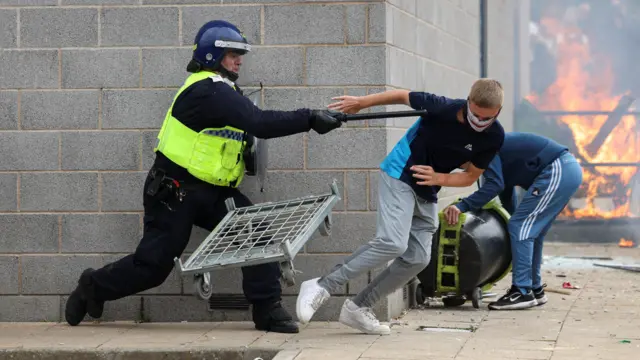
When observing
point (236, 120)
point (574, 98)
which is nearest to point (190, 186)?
point (236, 120)

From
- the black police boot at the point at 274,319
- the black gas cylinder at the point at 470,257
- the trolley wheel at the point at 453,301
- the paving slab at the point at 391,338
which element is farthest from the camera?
the trolley wheel at the point at 453,301

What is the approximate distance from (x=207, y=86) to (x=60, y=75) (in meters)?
1.33

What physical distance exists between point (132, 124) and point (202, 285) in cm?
143

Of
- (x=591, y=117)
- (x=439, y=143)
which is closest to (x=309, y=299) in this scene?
(x=439, y=143)

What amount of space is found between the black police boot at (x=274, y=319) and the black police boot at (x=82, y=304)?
1018 mm

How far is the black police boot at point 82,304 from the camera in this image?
309 inches

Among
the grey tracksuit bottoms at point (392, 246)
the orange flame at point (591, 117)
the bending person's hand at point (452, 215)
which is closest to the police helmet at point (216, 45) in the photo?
the grey tracksuit bottoms at point (392, 246)

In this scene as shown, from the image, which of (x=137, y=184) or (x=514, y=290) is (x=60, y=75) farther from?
(x=514, y=290)

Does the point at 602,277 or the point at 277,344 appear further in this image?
the point at 602,277

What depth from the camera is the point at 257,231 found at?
24.3ft

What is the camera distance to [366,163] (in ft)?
26.4

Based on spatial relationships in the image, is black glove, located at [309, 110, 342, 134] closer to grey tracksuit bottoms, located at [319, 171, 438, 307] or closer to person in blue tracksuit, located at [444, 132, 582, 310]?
grey tracksuit bottoms, located at [319, 171, 438, 307]

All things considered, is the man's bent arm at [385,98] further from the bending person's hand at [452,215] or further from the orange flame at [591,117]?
the orange flame at [591,117]

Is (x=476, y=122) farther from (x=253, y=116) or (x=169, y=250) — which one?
(x=169, y=250)
